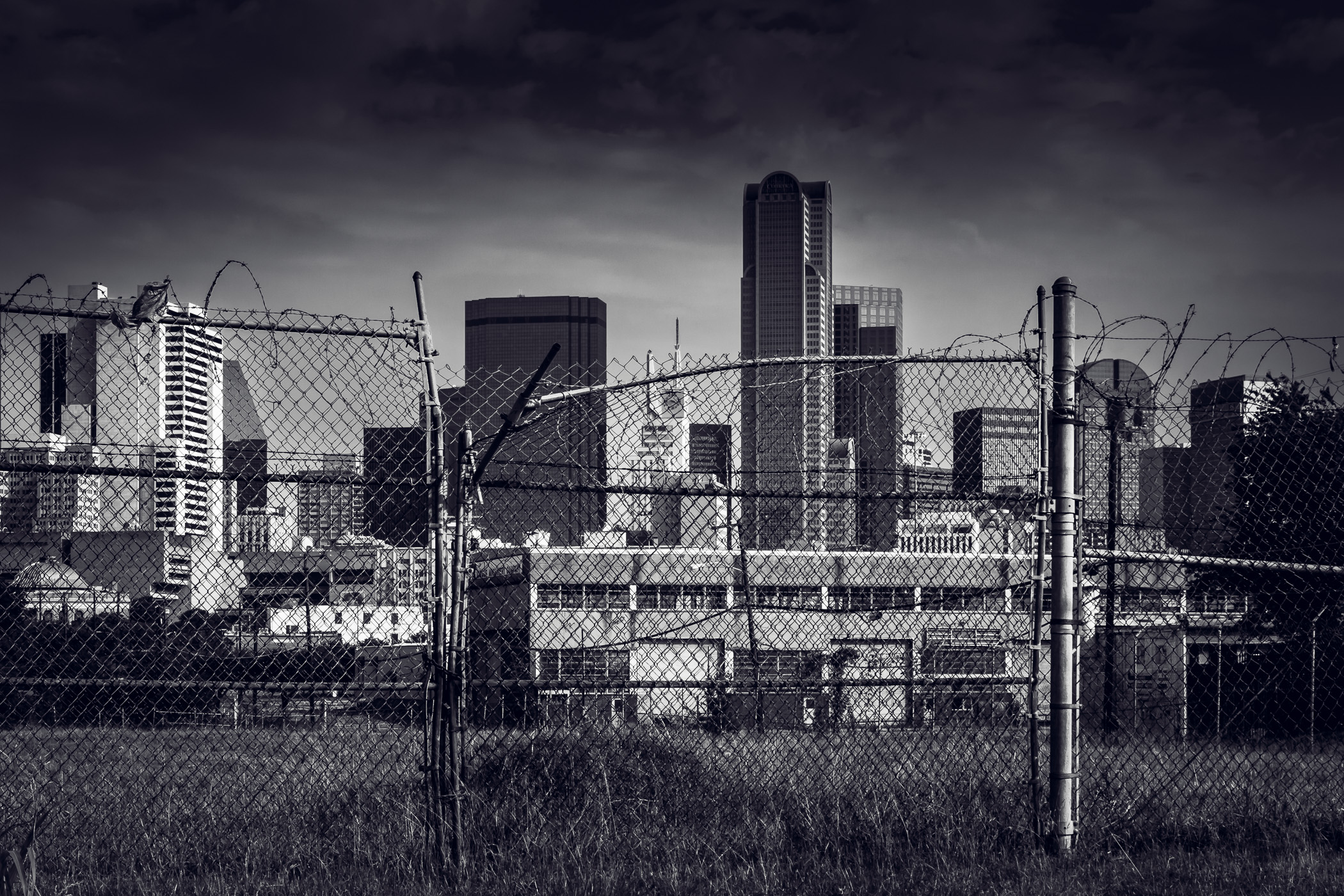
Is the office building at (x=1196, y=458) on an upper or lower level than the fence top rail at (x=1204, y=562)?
upper

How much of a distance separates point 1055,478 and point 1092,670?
987 centimetres

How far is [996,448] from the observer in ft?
24.5

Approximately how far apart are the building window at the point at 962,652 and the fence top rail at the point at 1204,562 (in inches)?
65.2

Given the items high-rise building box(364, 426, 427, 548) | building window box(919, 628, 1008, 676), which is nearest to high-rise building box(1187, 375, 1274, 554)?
building window box(919, 628, 1008, 676)

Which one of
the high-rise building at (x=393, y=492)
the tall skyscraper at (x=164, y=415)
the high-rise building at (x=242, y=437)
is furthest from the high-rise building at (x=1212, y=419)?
the tall skyscraper at (x=164, y=415)

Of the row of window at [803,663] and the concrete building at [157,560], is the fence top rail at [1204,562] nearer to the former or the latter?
the row of window at [803,663]

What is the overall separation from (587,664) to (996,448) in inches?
418

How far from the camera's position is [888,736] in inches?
560

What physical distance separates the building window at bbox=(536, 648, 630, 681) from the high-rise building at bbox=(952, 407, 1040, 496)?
304 centimetres

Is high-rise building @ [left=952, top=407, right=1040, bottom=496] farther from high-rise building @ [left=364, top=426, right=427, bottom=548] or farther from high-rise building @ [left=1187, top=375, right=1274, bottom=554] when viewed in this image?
high-rise building @ [left=364, top=426, right=427, bottom=548]

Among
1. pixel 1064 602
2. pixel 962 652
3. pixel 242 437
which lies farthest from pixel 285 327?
pixel 962 652

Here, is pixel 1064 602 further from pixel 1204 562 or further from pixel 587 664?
pixel 587 664

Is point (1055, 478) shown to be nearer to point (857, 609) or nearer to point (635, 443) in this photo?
point (857, 609)

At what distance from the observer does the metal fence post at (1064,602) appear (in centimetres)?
629
